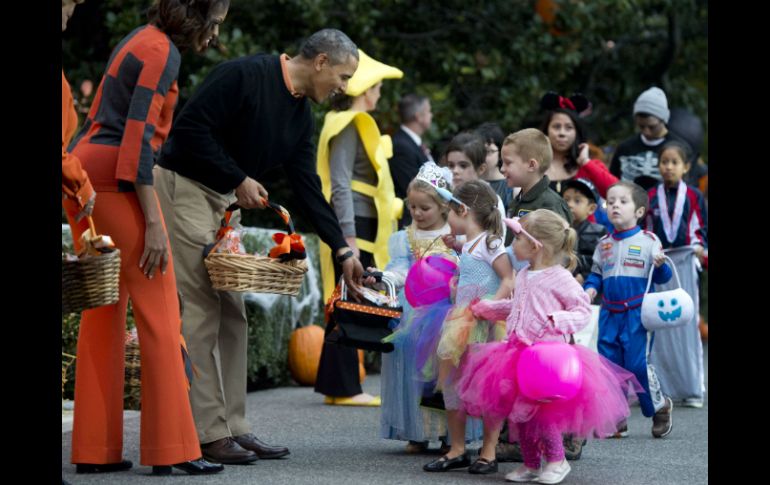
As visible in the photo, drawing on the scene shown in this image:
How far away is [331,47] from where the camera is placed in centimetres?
654

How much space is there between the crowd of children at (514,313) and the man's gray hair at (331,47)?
77cm

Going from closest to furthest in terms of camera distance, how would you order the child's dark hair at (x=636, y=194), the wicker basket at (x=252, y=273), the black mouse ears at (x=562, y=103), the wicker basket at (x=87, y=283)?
the wicker basket at (x=87, y=283) < the wicker basket at (x=252, y=273) < the child's dark hair at (x=636, y=194) < the black mouse ears at (x=562, y=103)

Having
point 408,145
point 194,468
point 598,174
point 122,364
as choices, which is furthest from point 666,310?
point 122,364

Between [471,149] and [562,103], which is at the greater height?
[562,103]

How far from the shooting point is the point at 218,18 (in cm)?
595

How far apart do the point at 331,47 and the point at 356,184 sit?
9.22ft

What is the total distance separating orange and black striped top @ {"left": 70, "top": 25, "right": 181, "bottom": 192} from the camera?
18.6 ft

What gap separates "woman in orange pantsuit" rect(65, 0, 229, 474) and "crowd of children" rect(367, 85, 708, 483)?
1.17 metres

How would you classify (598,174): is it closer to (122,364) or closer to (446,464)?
(446,464)

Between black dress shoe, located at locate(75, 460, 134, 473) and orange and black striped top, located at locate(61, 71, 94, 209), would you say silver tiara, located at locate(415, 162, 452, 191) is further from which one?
orange and black striped top, located at locate(61, 71, 94, 209)

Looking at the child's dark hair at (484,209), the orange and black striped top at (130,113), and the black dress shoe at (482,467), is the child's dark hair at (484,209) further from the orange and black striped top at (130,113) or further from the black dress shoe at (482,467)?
the orange and black striped top at (130,113)

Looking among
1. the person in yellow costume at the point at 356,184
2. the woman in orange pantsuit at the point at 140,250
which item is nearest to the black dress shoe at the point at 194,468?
the woman in orange pantsuit at the point at 140,250

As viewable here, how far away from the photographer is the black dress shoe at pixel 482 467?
6.29 meters
